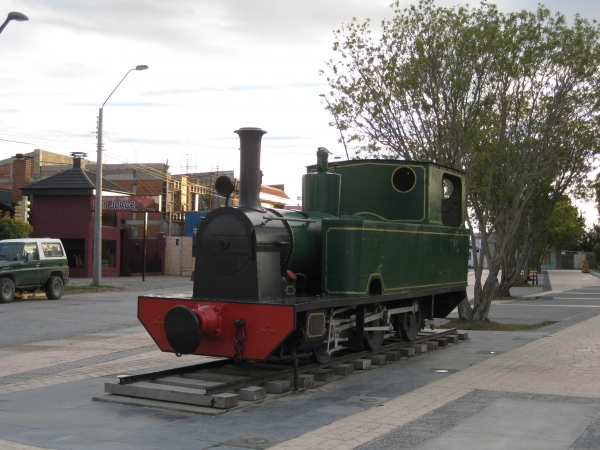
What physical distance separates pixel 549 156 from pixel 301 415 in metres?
13.5

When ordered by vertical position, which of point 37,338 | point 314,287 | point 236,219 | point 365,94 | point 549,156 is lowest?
point 37,338

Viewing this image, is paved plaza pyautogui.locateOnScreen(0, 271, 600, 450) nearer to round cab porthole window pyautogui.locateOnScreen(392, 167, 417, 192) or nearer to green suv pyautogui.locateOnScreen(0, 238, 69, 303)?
round cab porthole window pyautogui.locateOnScreen(392, 167, 417, 192)

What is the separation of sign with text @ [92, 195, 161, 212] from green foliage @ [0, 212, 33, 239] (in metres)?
9.04

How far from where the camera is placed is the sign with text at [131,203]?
35.4 meters

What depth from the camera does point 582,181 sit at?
26.4 m

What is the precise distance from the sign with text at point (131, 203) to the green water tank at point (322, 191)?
26.5 meters

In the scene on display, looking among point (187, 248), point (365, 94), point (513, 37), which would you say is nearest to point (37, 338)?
point (365, 94)

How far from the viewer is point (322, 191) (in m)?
9.97

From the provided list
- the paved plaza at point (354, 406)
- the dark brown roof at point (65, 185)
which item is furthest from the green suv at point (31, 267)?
the dark brown roof at point (65, 185)

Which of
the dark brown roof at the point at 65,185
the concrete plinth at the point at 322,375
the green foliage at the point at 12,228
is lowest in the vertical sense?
the concrete plinth at the point at 322,375

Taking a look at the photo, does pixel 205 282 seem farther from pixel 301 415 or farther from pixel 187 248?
pixel 187 248

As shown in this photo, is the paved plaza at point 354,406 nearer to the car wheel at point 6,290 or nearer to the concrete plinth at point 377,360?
the concrete plinth at point 377,360

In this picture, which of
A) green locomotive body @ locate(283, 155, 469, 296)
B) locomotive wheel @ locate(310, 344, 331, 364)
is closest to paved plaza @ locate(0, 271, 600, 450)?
locomotive wheel @ locate(310, 344, 331, 364)

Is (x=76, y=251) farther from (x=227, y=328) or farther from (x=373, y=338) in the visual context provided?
(x=227, y=328)
